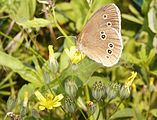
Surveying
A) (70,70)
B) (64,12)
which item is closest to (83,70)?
(70,70)

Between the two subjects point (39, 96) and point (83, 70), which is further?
point (83, 70)

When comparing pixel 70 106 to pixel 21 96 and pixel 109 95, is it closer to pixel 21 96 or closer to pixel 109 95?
pixel 109 95

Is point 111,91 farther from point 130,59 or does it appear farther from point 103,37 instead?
point 130,59

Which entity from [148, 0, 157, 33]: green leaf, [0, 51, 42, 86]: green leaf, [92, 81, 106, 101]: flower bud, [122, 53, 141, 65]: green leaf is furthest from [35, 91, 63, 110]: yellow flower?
[148, 0, 157, 33]: green leaf

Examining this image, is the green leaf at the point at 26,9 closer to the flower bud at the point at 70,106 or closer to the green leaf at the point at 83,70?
the green leaf at the point at 83,70

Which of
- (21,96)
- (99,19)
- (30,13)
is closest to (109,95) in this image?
(99,19)

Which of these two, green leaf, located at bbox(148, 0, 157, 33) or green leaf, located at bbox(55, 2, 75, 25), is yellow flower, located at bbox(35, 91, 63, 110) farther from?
A: green leaf, located at bbox(55, 2, 75, 25)
